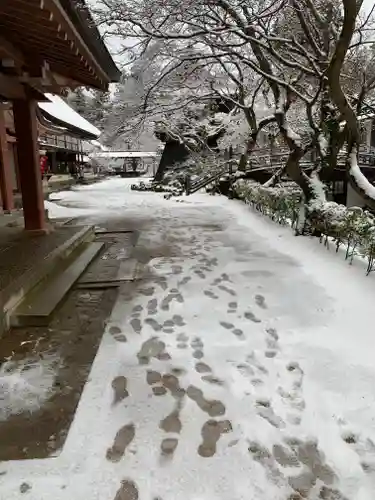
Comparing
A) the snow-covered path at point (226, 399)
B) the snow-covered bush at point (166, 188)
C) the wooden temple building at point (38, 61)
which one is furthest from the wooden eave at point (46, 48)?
the snow-covered bush at point (166, 188)

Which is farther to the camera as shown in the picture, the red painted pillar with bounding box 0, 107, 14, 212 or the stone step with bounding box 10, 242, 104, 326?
the red painted pillar with bounding box 0, 107, 14, 212

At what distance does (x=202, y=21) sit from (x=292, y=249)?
5108 mm

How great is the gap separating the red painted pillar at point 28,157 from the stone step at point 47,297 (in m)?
1.52

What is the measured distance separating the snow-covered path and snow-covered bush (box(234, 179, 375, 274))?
0.50 metres

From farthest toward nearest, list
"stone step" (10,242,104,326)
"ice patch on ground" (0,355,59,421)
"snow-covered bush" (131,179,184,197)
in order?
"snow-covered bush" (131,179,184,197), "stone step" (10,242,104,326), "ice patch on ground" (0,355,59,421)

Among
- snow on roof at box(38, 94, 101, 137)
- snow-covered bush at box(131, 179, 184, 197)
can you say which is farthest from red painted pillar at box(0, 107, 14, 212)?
snow-covered bush at box(131, 179, 184, 197)

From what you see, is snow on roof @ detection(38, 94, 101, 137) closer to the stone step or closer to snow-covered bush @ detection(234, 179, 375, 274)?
snow-covered bush @ detection(234, 179, 375, 274)

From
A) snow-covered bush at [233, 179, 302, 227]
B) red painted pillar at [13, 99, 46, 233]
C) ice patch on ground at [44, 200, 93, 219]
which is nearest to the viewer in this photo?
red painted pillar at [13, 99, 46, 233]

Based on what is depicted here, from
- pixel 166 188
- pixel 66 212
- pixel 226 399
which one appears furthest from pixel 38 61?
pixel 166 188

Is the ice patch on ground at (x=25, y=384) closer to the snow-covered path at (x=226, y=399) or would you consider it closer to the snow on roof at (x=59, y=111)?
the snow-covered path at (x=226, y=399)

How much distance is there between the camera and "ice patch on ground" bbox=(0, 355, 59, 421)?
2.71 metres

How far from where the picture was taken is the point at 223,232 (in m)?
9.12

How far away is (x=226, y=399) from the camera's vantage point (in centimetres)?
280

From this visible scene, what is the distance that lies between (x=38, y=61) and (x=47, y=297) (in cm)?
343
